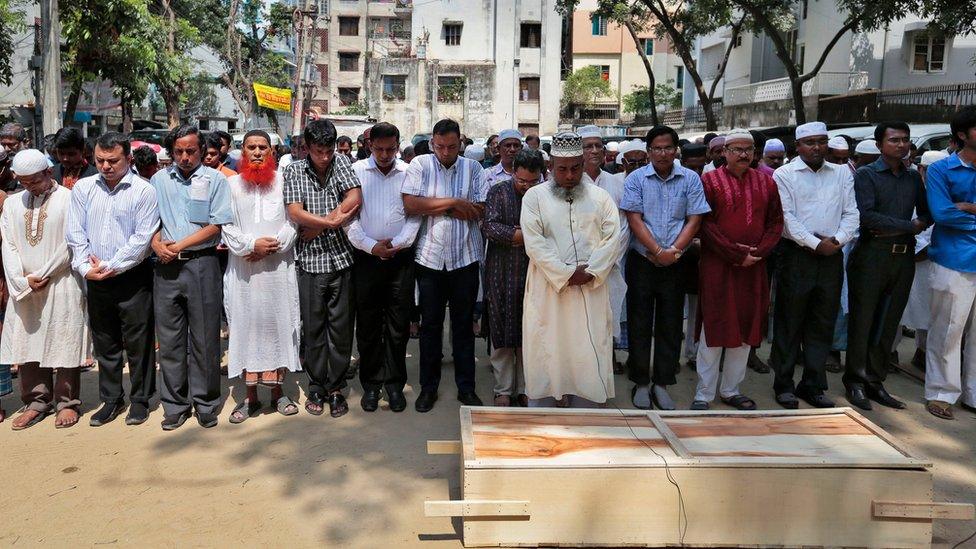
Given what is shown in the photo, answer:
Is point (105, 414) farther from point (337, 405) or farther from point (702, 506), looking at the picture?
point (702, 506)

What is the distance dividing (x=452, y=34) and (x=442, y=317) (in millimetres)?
35060

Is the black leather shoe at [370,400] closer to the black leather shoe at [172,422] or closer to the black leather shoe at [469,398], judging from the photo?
the black leather shoe at [469,398]

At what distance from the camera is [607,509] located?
343cm

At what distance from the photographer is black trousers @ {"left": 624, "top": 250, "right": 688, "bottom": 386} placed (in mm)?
5359

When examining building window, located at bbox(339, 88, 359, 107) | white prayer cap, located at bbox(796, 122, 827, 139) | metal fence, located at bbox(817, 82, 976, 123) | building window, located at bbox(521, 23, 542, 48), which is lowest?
white prayer cap, located at bbox(796, 122, 827, 139)

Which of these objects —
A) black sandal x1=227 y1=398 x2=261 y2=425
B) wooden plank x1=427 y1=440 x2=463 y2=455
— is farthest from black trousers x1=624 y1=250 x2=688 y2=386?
black sandal x1=227 y1=398 x2=261 y2=425

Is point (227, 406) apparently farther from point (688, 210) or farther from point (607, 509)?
point (688, 210)

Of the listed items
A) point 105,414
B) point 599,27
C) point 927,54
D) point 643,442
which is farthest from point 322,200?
point 599,27

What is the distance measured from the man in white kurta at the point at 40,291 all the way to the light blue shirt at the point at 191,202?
2.25 ft

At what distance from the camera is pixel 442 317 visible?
5.39 meters

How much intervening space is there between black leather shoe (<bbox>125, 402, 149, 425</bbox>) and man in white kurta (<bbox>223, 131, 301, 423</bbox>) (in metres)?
0.58

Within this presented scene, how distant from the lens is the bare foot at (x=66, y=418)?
506 centimetres

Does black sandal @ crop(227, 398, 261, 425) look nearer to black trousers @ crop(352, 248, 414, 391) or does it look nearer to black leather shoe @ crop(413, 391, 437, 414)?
black trousers @ crop(352, 248, 414, 391)

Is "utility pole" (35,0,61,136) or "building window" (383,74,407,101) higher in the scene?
"building window" (383,74,407,101)
